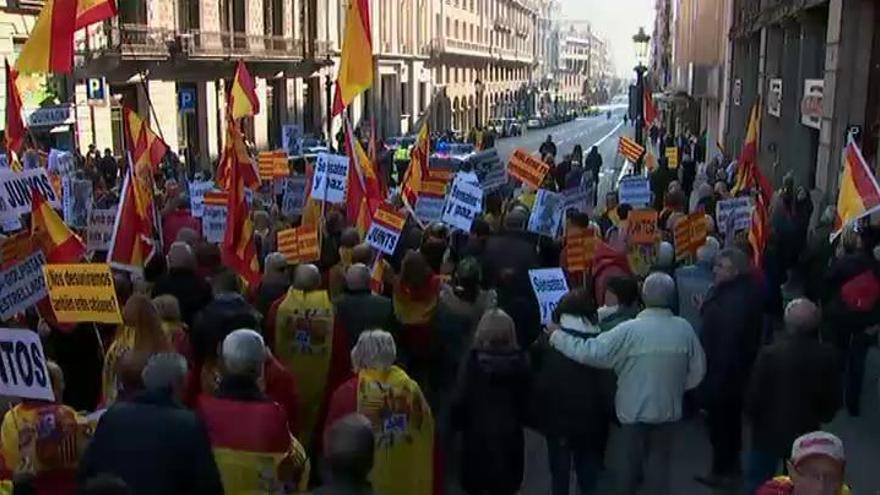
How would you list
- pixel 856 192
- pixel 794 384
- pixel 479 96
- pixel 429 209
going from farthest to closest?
pixel 479 96
pixel 429 209
pixel 856 192
pixel 794 384

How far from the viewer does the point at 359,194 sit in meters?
10.1

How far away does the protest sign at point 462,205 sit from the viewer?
9.72 m

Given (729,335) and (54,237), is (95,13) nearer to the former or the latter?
(54,237)

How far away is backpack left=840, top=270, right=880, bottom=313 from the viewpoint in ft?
27.6

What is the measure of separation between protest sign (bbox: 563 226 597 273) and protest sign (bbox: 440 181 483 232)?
3.28 ft

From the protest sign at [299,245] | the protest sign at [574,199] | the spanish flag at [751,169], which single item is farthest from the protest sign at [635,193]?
the protest sign at [299,245]

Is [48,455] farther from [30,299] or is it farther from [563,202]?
[563,202]

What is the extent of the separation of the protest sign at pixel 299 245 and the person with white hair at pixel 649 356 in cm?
327

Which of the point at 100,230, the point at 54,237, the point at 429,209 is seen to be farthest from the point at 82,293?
the point at 429,209

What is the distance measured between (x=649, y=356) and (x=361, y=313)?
1865mm

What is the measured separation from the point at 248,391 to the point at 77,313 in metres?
2.10

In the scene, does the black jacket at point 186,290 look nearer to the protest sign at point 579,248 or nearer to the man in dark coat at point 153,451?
the man in dark coat at point 153,451

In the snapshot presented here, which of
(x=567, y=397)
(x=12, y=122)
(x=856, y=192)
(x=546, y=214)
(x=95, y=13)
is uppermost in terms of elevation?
(x=95, y=13)

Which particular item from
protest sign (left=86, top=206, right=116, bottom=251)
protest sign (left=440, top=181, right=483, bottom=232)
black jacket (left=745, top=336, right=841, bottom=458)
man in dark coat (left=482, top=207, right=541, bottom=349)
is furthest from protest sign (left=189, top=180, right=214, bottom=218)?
black jacket (left=745, top=336, right=841, bottom=458)
